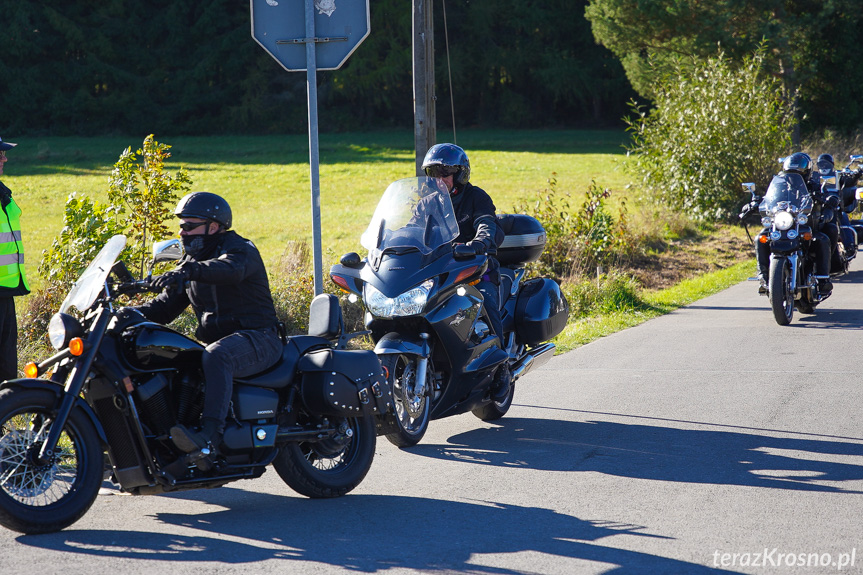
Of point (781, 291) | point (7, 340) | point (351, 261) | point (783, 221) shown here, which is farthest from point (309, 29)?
point (783, 221)

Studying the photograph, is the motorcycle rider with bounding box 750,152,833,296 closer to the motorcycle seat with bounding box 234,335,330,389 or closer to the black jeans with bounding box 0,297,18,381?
the motorcycle seat with bounding box 234,335,330,389

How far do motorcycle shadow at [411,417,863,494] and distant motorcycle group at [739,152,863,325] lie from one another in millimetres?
4779

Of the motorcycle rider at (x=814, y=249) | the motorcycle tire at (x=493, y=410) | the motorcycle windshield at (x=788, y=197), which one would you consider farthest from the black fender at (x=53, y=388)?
the motorcycle windshield at (x=788, y=197)

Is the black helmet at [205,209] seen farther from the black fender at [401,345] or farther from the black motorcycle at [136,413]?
the black fender at [401,345]

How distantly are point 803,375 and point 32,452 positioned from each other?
6.40 metres

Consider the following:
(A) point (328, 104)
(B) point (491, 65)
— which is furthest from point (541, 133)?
(A) point (328, 104)

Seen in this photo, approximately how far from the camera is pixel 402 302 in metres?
6.42

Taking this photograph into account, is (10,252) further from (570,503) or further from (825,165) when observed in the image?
(825,165)

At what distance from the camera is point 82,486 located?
4.78m

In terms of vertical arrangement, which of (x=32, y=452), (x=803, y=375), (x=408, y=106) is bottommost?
(x=803, y=375)

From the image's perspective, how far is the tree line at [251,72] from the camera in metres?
56.8

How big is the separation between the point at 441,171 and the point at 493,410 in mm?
1829

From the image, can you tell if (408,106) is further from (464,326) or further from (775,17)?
(464,326)

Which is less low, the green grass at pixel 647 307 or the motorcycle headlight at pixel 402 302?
the motorcycle headlight at pixel 402 302
